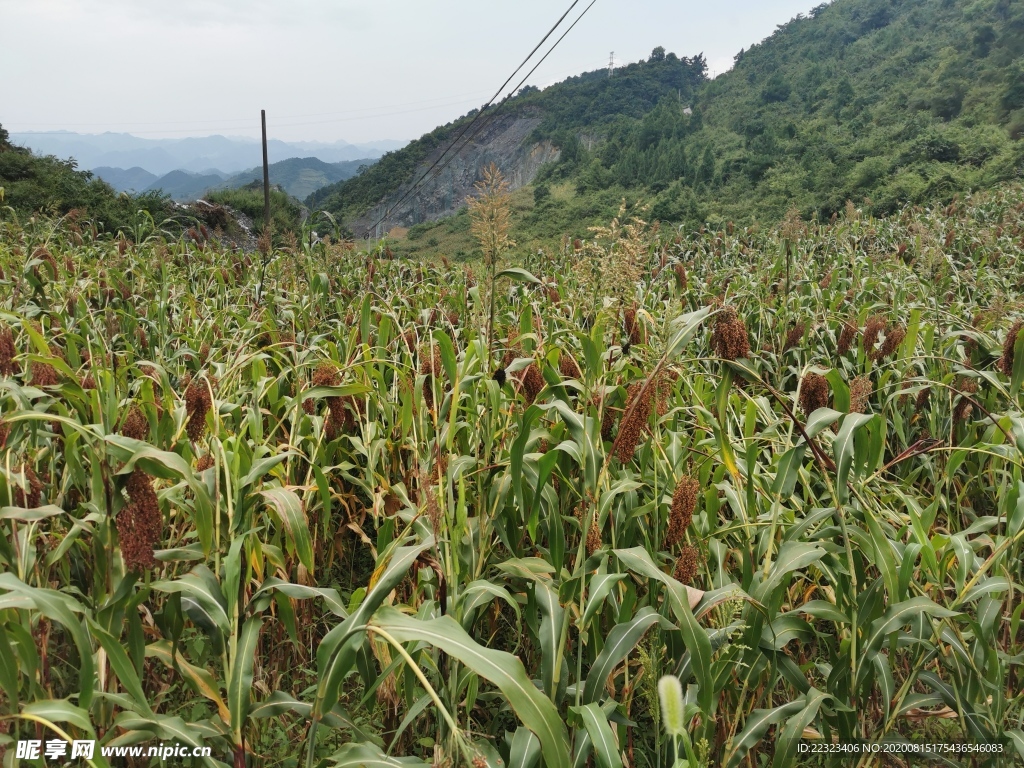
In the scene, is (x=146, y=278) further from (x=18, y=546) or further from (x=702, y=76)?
(x=702, y=76)

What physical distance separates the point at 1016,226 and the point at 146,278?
35.0 ft

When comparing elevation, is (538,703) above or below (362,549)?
above

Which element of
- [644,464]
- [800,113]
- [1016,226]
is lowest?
[644,464]

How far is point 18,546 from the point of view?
1.47m

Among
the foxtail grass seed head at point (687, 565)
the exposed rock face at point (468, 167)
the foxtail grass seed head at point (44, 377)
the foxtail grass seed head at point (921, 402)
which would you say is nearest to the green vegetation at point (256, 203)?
the foxtail grass seed head at point (44, 377)

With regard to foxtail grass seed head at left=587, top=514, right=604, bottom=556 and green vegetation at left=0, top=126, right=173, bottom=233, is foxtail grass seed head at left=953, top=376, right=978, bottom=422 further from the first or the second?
green vegetation at left=0, top=126, right=173, bottom=233

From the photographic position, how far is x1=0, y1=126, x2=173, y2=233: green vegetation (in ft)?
46.1

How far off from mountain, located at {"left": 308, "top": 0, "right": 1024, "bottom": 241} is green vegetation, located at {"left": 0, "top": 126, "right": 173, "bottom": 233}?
6832 millimetres

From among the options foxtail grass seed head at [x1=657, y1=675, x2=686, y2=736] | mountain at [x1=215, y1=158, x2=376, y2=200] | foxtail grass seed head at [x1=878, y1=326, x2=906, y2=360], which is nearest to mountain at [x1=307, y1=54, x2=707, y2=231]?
foxtail grass seed head at [x1=878, y1=326, x2=906, y2=360]

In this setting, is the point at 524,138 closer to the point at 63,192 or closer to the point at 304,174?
the point at 63,192

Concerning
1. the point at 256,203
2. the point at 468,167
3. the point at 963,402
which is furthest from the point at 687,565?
the point at 468,167

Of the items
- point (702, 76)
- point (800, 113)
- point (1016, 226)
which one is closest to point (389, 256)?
point (1016, 226)

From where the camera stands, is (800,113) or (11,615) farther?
(800,113)

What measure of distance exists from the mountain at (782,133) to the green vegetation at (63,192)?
683 centimetres
